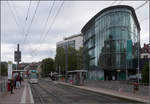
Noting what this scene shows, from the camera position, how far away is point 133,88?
77.9 ft

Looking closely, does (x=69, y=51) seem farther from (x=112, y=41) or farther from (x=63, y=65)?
(x=112, y=41)

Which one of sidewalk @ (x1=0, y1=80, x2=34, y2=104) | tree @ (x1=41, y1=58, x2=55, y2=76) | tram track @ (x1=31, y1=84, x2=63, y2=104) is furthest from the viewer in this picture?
tree @ (x1=41, y1=58, x2=55, y2=76)

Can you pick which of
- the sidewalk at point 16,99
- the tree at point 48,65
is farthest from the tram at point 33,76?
the tree at point 48,65

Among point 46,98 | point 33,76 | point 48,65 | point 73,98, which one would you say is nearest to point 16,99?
point 46,98

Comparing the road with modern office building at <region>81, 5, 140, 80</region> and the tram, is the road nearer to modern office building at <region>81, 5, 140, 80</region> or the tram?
modern office building at <region>81, 5, 140, 80</region>

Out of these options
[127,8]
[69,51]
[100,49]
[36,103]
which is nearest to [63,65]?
[69,51]

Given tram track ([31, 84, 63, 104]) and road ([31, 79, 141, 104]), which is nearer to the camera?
tram track ([31, 84, 63, 104])

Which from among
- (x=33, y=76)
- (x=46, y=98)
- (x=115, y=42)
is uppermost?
(x=115, y=42)

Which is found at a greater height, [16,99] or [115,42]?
[115,42]

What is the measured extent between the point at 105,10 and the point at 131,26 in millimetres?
7374

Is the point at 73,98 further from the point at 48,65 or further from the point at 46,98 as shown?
the point at 48,65

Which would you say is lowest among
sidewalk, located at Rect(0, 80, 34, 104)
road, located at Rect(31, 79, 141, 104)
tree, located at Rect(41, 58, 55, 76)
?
road, located at Rect(31, 79, 141, 104)

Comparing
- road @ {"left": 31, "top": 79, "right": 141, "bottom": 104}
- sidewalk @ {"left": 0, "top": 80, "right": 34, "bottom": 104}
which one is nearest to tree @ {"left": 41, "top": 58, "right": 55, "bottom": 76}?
road @ {"left": 31, "top": 79, "right": 141, "bottom": 104}

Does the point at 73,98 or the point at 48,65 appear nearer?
the point at 73,98
